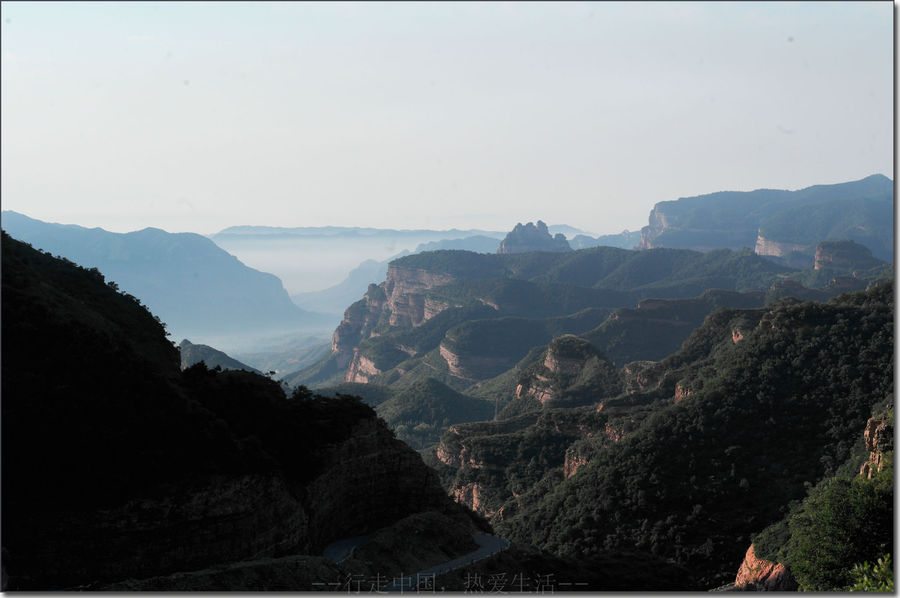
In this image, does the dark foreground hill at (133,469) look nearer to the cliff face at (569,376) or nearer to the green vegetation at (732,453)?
the green vegetation at (732,453)

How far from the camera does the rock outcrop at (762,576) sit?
3008cm

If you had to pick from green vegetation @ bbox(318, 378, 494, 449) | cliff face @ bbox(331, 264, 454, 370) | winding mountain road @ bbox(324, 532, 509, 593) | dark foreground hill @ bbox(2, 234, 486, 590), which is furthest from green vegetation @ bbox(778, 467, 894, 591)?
cliff face @ bbox(331, 264, 454, 370)

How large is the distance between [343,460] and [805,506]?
1892cm

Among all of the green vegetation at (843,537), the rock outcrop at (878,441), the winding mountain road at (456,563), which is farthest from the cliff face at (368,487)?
the rock outcrop at (878,441)

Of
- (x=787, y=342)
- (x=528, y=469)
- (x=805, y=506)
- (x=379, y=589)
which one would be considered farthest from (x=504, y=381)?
(x=379, y=589)

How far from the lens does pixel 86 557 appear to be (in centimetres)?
2088

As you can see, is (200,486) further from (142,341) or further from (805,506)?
(805,506)

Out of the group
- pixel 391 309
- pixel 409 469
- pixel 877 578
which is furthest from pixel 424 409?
pixel 391 309

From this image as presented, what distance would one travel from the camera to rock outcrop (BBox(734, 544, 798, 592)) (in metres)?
30.1

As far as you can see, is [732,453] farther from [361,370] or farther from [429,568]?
[361,370]

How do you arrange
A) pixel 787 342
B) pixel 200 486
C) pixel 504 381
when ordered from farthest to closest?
1. pixel 504 381
2. pixel 787 342
3. pixel 200 486

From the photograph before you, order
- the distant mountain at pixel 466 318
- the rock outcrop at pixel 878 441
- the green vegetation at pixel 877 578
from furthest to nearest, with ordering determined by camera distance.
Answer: the distant mountain at pixel 466 318 → the rock outcrop at pixel 878 441 → the green vegetation at pixel 877 578

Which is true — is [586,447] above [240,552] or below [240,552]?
below

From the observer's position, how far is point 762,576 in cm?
3125
